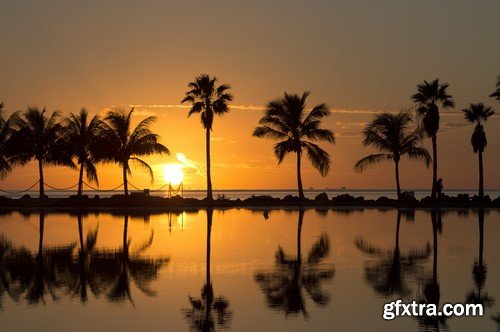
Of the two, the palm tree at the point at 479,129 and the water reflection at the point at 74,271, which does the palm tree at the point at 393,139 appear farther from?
the water reflection at the point at 74,271

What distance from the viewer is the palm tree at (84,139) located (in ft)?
169

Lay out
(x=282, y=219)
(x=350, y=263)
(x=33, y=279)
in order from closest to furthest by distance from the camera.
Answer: (x=33, y=279)
(x=350, y=263)
(x=282, y=219)

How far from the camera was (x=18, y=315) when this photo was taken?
10.9 m

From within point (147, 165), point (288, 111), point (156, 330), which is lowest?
point (156, 330)

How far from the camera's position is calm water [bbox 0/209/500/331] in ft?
34.6

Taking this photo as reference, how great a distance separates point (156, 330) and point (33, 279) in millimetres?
5985

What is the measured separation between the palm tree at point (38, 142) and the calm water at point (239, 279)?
25658 millimetres

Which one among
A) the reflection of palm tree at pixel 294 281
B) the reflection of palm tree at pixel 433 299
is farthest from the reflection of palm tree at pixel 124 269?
the reflection of palm tree at pixel 433 299

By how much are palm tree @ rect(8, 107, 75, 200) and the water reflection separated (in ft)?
98.9

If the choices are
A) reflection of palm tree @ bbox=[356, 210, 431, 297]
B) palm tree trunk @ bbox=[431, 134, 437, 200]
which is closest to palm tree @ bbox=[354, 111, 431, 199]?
palm tree trunk @ bbox=[431, 134, 437, 200]

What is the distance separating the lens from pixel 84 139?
5191cm

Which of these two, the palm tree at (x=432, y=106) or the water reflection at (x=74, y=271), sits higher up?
the palm tree at (x=432, y=106)

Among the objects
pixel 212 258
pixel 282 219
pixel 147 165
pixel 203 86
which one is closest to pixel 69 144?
pixel 147 165

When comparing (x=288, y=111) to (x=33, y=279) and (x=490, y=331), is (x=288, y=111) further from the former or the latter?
(x=490, y=331)
